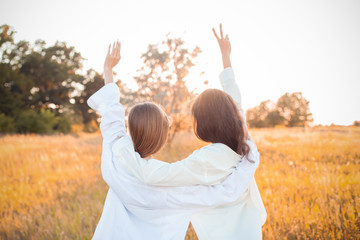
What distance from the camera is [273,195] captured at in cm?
364

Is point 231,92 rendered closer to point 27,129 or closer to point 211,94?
point 211,94

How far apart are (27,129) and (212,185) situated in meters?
26.4

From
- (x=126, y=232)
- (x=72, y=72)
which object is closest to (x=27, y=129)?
(x=72, y=72)

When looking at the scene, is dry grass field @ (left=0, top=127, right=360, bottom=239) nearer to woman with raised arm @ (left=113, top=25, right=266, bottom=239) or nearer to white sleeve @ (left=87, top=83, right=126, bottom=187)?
woman with raised arm @ (left=113, top=25, right=266, bottom=239)

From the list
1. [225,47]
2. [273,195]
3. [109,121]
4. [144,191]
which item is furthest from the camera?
[273,195]

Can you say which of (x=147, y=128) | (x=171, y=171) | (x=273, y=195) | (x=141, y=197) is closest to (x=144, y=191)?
(x=141, y=197)

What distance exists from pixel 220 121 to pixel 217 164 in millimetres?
306

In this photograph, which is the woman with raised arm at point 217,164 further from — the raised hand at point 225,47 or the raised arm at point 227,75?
the raised hand at point 225,47

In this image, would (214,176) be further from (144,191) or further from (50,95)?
(50,95)

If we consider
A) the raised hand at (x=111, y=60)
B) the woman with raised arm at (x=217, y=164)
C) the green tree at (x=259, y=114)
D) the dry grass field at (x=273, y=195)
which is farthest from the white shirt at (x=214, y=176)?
the green tree at (x=259, y=114)

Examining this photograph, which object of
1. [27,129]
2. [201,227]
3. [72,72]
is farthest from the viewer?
[72,72]

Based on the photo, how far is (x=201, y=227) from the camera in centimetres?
183

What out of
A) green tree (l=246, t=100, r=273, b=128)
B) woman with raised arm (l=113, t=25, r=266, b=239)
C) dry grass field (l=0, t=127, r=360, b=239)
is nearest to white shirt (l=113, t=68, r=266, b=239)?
woman with raised arm (l=113, t=25, r=266, b=239)

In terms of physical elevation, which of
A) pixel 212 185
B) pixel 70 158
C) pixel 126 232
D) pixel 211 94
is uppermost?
pixel 211 94
